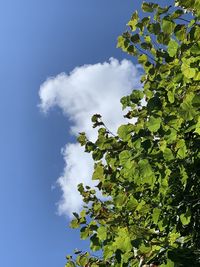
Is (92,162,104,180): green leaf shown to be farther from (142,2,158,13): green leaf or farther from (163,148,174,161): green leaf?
(142,2,158,13): green leaf

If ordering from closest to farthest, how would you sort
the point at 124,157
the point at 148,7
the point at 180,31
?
the point at 124,157 < the point at 180,31 < the point at 148,7

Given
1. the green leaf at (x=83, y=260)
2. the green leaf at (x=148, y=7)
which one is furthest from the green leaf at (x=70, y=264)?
the green leaf at (x=148, y=7)

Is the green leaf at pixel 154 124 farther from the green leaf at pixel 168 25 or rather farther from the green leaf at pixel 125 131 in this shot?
the green leaf at pixel 168 25

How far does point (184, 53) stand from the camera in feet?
14.7

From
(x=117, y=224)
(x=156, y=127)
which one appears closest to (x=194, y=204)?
(x=117, y=224)

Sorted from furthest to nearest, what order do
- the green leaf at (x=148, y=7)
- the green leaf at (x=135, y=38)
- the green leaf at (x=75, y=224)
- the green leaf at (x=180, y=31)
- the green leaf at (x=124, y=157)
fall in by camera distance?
the green leaf at (x=75, y=224)
the green leaf at (x=135, y=38)
the green leaf at (x=148, y=7)
the green leaf at (x=180, y=31)
the green leaf at (x=124, y=157)

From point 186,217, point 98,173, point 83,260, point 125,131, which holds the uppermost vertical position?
point 98,173

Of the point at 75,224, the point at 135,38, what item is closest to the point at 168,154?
the point at 135,38

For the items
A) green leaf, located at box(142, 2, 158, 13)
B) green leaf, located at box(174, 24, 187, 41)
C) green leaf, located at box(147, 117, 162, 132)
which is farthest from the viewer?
green leaf, located at box(142, 2, 158, 13)

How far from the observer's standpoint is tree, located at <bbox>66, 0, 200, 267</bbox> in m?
4.07

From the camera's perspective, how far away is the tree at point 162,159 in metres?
4.07

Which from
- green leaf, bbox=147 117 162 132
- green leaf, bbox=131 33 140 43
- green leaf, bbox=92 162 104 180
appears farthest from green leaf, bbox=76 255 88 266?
green leaf, bbox=131 33 140 43

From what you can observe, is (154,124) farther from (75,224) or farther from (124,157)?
(75,224)

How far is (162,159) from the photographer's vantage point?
4.49 m
